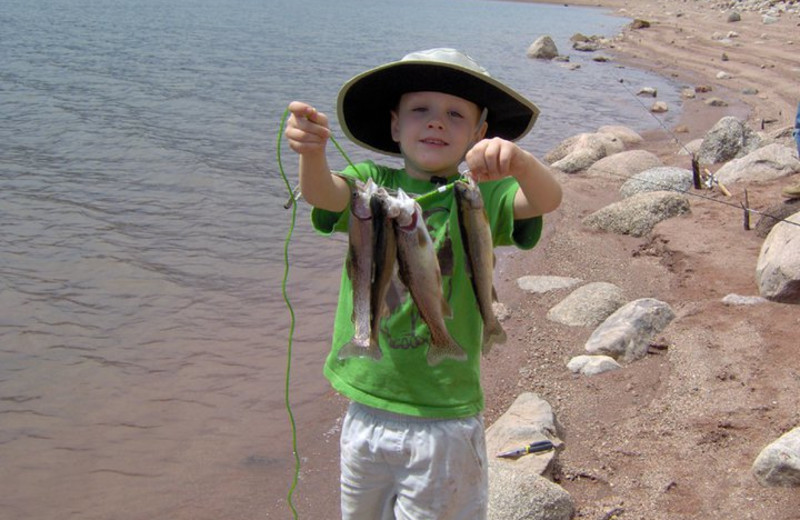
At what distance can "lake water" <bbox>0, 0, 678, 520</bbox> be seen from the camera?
19.3 feet

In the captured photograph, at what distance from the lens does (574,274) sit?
Answer: 9.48 m

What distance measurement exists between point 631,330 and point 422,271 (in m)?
4.49

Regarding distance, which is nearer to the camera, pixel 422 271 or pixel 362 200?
pixel 362 200

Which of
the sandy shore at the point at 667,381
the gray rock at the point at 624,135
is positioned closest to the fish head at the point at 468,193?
the sandy shore at the point at 667,381

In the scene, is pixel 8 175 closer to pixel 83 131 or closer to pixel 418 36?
pixel 83 131

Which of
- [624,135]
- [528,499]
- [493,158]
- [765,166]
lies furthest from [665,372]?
[624,135]

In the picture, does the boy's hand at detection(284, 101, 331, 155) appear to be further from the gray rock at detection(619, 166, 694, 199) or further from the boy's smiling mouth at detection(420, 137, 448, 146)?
the gray rock at detection(619, 166, 694, 199)

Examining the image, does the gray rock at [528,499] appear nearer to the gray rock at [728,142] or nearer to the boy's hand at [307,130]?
the boy's hand at [307,130]

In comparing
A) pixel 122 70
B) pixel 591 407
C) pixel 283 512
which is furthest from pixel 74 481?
pixel 122 70

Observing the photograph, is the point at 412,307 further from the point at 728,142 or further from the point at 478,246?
the point at 728,142

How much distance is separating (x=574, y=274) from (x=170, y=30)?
26228mm

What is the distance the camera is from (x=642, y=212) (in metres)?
10.7

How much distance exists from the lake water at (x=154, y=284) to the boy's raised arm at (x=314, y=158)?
314 cm

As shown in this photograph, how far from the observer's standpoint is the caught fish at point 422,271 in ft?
8.71
